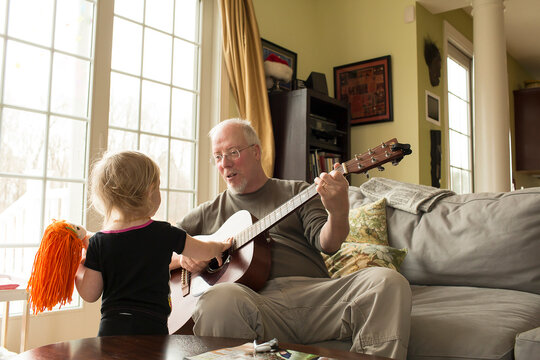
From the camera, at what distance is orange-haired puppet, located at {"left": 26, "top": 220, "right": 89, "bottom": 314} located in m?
1.22

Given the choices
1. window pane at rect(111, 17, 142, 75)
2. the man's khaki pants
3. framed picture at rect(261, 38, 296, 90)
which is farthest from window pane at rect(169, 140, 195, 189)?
the man's khaki pants

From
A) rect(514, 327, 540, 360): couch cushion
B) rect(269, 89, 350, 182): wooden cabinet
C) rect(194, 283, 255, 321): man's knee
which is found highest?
rect(269, 89, 350, 182): wooden cabinet

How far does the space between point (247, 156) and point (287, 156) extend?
5.26 feet

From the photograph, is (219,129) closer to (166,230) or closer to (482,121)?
(166,230)

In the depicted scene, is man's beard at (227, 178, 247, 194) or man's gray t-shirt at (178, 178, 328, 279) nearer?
man's gray t-shirt at (178, 178, 328, 279)

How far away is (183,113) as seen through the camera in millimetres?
3289

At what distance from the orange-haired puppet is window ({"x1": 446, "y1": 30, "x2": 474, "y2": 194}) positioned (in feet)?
12.7

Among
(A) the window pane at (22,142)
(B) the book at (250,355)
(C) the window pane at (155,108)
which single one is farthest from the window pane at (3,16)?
(B) the book at (250,355)

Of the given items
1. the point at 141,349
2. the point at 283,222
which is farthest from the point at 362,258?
the point at 141,349

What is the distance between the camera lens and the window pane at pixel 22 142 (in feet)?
7.91

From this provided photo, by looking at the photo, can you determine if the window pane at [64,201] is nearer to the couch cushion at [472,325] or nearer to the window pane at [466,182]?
the couch cushion at [472,325]

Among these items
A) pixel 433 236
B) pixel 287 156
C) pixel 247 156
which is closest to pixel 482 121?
pixel 287 156

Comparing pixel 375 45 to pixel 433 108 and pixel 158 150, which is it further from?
pixel 158 150

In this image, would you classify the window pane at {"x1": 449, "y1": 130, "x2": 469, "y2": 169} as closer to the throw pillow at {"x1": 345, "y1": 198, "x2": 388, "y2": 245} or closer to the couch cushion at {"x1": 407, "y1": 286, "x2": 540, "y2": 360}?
the throw pillow at {"x1": 345, "y1": 198, "x2": 388, "y2": 245}
